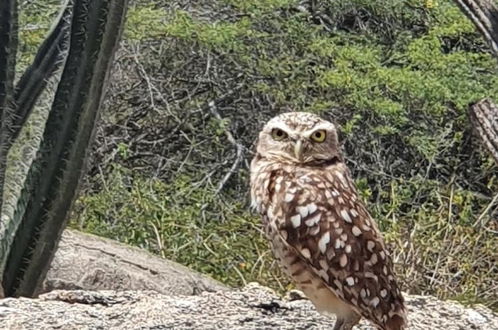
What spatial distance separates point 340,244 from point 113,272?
303cm

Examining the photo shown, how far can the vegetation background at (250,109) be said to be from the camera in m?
8.39

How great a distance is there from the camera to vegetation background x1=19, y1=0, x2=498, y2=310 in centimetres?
839

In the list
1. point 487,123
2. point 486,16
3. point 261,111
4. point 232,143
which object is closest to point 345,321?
point 487,123

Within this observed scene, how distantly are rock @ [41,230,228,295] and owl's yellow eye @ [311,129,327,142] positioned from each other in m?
2.76

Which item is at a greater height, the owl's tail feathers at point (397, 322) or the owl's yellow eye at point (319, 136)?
the owl's yellow eye at point (319, 136)

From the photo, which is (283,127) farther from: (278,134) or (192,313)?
(192,313)

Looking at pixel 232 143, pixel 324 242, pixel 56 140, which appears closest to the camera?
pixel 324 242

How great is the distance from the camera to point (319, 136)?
3840 mm

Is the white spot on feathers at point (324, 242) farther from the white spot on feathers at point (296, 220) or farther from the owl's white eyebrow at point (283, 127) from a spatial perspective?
the owl's white eyebrow at point (283, 127)

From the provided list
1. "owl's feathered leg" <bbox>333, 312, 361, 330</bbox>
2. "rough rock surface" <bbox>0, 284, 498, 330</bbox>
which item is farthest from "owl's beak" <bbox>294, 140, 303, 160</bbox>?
"rough rock surface" <bbox>0, 284, 498, 330</bbox>

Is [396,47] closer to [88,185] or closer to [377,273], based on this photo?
[88,185]

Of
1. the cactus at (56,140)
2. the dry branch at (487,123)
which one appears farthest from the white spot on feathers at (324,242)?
the cactus at (56,140)

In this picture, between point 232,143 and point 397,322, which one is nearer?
point 397,322

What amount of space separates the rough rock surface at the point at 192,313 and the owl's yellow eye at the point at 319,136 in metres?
0.68
